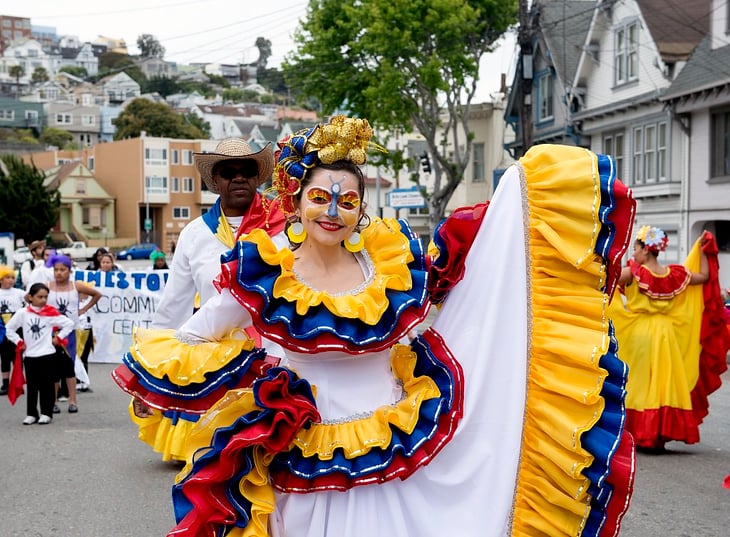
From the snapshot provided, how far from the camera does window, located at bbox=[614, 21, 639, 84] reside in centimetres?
2824

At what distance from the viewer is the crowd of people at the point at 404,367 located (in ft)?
12.3

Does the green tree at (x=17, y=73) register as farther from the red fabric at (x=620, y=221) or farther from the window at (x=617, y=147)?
the red fabric at (x=620, y=221)

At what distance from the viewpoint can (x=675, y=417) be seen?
29.5 feet

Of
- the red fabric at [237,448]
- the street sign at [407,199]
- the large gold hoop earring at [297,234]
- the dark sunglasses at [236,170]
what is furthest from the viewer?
the street sign at [407,199]

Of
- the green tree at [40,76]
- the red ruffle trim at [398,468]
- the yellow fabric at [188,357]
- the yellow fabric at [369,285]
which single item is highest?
the green tree at [40,76]

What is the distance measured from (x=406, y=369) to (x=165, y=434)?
4543 mm

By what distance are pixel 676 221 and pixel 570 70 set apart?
27.7 feet

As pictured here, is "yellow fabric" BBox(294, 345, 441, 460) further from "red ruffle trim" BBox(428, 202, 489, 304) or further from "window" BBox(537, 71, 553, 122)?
"window" BBox(537, 71, 553, 122)

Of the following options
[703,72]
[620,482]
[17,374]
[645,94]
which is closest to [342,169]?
[620,482]

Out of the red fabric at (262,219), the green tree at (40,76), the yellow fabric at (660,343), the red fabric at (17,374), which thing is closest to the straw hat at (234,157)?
the red fabric at (262,219)

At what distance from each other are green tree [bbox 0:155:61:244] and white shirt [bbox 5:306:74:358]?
5583 cm

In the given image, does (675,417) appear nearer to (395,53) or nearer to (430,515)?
(430,515)

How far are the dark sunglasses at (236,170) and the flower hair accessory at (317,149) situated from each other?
262 centimetres

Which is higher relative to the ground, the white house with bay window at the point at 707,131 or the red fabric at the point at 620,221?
the white house with bay window at the point at 707,131
